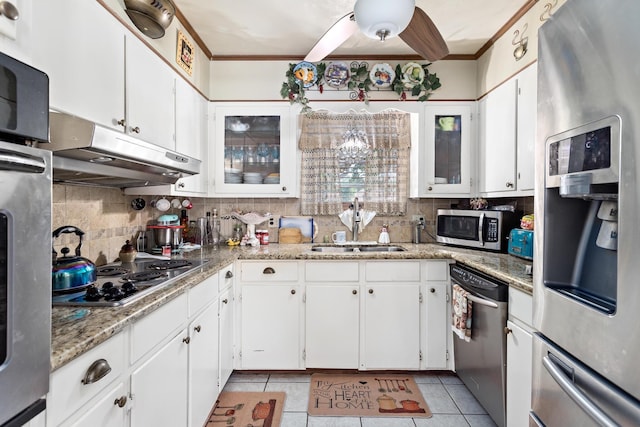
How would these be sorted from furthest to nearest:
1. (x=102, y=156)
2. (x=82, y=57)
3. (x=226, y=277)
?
(x=226, y=277), (x=82, y=57), (x=102, y=156)

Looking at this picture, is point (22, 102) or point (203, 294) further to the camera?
point (203, 294)

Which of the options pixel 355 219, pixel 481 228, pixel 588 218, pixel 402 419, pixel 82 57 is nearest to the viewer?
pixel 588 218

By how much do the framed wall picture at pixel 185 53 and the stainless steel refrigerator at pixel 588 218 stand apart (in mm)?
2067

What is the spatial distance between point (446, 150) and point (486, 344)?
61.4 inches

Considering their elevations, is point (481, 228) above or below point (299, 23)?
below

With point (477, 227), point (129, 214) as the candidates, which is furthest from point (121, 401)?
point (477, 227)

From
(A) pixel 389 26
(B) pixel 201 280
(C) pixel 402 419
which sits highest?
(A) pixel 389 26

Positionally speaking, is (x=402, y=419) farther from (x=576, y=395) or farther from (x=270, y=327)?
(x=576, y=395)

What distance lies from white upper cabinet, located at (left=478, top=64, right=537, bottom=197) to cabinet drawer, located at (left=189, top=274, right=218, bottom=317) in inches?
78.9

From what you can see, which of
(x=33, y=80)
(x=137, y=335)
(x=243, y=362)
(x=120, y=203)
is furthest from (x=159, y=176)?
(x=243, y=362)

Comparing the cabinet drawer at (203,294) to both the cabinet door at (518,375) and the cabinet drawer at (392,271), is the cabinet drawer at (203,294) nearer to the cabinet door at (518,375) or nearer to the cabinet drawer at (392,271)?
the cabinet drawer at (392,271)

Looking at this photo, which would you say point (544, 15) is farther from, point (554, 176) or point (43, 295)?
point (43, 295)

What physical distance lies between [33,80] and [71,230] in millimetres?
1039

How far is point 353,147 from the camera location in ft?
9.28
